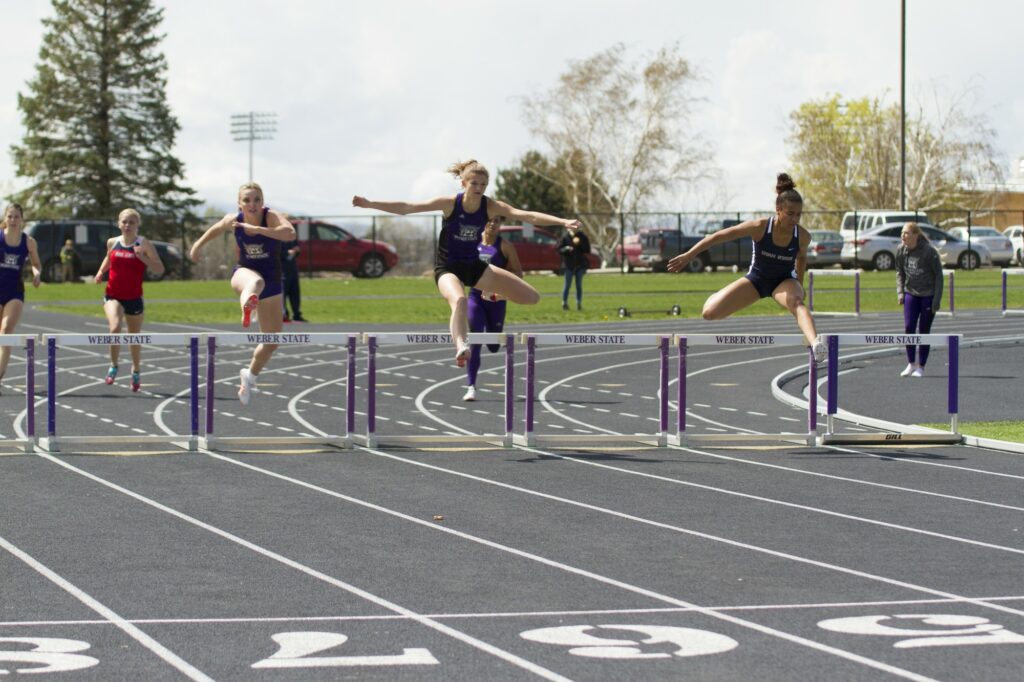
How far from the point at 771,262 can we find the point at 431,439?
3038 millimetres

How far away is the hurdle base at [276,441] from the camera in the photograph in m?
12.4

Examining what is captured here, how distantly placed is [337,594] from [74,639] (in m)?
1.30

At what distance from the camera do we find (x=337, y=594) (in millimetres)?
7117

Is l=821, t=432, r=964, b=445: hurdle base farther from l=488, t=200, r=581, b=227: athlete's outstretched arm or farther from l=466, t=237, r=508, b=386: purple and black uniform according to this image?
l=466, t=237, r=508, b=386: purple and black uniform

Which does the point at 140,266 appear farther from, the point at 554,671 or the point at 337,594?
the point at 554,671

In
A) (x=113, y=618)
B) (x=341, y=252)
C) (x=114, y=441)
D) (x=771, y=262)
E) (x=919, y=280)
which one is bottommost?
(x=113, y=618)

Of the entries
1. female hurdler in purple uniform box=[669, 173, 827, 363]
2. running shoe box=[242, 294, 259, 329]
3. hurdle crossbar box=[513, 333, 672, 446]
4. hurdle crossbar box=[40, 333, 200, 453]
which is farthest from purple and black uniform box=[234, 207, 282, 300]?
female hurdler in purple uniform box=[669, 173, 827, 363]

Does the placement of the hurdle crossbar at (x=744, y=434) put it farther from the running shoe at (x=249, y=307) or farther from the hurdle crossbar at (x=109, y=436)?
the hurdle crossbar at (x=109, y=436)

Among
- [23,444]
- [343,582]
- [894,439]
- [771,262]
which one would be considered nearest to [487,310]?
[771,262]

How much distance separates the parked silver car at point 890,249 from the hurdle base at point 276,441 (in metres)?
38.7

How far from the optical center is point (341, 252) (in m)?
51.8

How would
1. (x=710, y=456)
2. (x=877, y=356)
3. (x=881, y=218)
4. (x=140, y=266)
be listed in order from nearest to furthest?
(x=710, y=456), (x=140, y=266), (x=877, y=356), (x=881, y=218)

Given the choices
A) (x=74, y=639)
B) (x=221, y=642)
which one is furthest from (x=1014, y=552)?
(x=74, y=639)

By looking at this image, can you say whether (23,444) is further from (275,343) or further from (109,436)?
(275,343)
